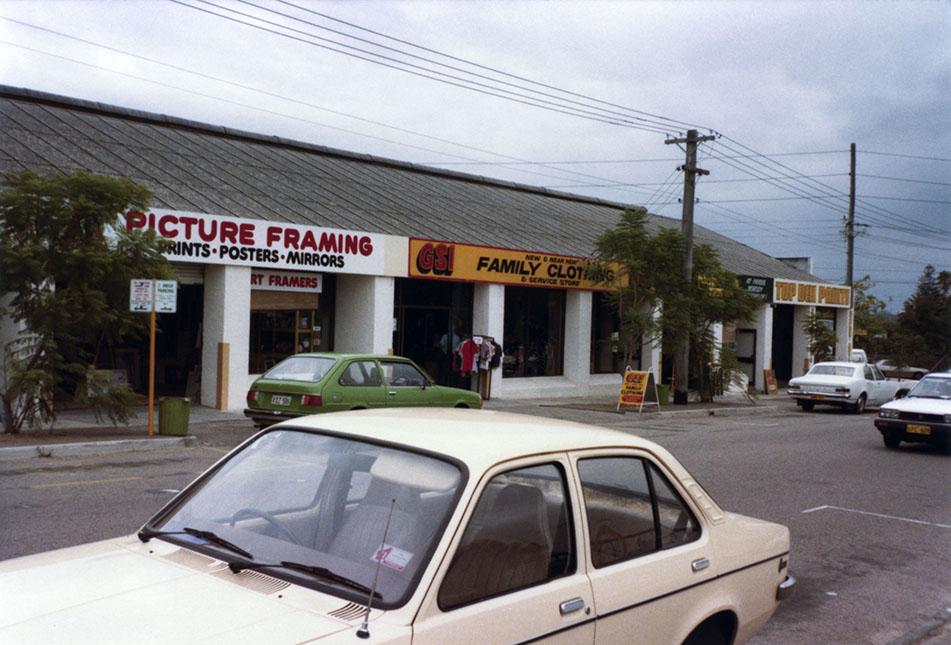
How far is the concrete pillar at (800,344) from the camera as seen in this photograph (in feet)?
138

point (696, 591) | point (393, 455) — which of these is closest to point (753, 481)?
point (696, 591)

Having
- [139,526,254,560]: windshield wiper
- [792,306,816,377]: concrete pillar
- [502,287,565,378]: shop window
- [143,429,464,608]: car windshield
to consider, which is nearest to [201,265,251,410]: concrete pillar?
[502,287,565,378]: shop window

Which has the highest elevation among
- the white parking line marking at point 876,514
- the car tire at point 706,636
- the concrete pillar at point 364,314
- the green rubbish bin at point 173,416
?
Answer: the concrete pillar at point 364,314

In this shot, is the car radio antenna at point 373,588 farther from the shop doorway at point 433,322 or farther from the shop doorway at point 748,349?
the shop doorway at point 748,349

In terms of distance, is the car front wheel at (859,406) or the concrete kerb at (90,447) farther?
the car front wheel at (859,406)

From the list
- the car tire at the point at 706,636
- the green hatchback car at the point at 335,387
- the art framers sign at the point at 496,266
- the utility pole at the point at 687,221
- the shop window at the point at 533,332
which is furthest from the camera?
the shop window at the point at 533,332

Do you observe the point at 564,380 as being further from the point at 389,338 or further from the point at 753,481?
the point at 753,481

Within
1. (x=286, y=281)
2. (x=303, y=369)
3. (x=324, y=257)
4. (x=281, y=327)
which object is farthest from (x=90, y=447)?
(x=281, y=327)

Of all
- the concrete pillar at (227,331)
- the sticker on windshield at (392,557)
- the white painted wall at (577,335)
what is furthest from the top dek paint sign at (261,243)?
the sticker on windshield at (392,557)

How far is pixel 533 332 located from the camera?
30.1 m

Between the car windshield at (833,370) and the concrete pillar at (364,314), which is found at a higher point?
the concrete pillar at (364,314)

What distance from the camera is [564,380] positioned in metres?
30.3

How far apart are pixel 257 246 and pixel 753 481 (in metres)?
12.6

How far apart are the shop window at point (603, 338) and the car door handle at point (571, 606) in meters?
28.2
